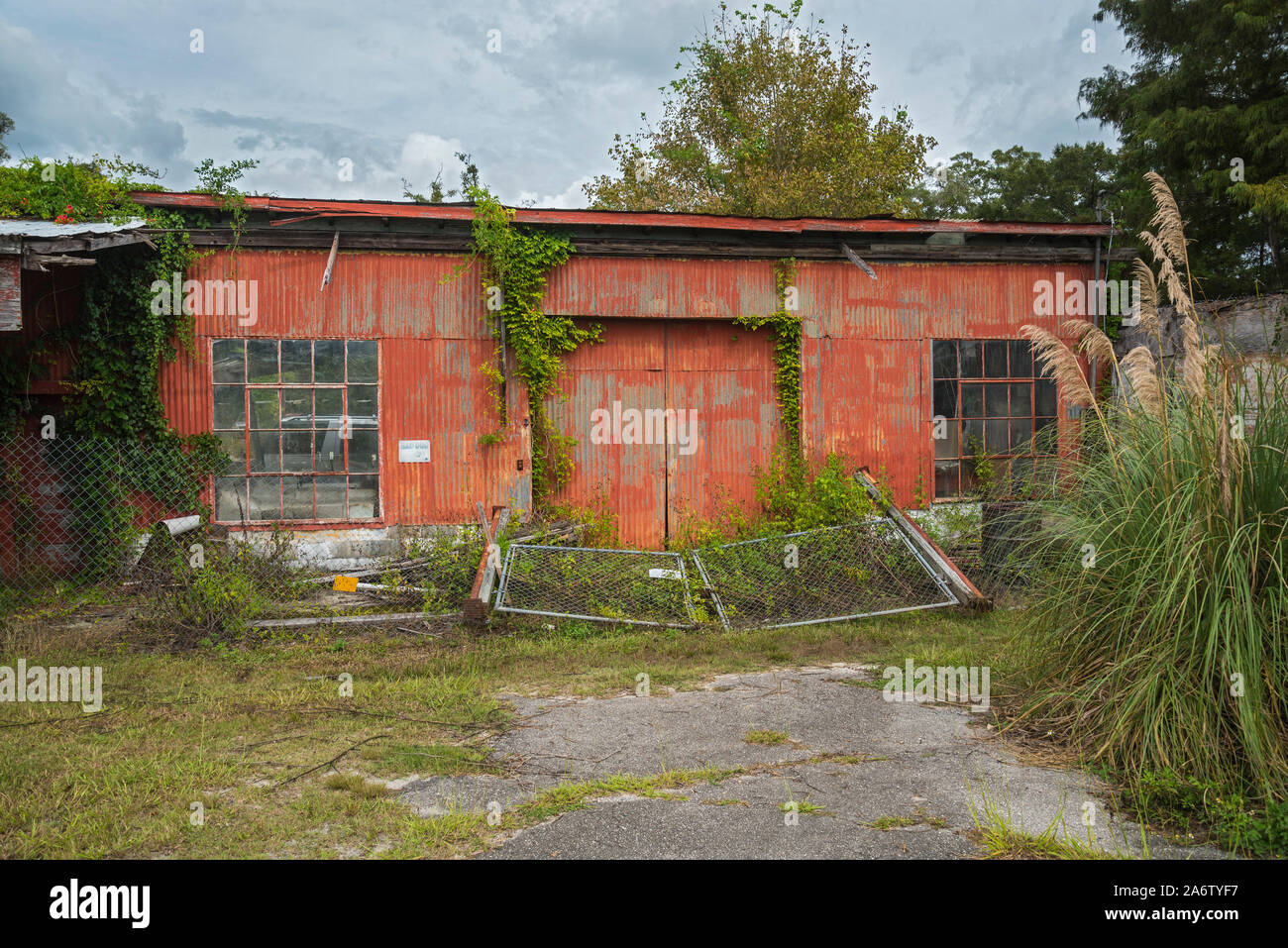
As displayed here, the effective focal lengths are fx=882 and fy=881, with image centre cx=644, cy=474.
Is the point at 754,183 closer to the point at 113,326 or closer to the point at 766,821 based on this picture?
the point at 113,326

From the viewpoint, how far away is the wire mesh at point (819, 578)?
29.6 feet

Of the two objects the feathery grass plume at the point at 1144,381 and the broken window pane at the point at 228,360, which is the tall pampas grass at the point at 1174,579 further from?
the broken window pane at the point at 228,360

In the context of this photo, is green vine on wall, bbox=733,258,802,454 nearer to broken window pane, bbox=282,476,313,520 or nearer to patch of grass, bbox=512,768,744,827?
broken window pane, bbox=282,476,313,520

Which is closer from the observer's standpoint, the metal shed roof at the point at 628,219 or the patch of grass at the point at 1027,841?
the patch of grass at the point at 1027,841

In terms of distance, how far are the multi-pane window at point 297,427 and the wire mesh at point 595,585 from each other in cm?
272

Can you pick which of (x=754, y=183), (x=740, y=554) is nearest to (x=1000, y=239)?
(x=740, y=554)

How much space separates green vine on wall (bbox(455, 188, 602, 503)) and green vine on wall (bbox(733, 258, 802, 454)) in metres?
2.55

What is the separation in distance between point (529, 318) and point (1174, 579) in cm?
826

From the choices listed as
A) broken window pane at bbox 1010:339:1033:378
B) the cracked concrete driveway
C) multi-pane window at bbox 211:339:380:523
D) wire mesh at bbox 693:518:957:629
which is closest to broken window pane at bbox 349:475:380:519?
multi-pane window at bbox 211:339:380:523

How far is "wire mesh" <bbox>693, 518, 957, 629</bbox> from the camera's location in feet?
29.6

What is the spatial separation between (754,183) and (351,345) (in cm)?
1751

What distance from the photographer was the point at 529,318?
1115 centimetres

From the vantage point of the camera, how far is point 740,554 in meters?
10.4

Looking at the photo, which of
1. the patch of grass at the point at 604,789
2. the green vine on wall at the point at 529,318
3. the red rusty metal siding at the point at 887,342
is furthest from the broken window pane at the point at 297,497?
the patch of grass at the point at 604,789
